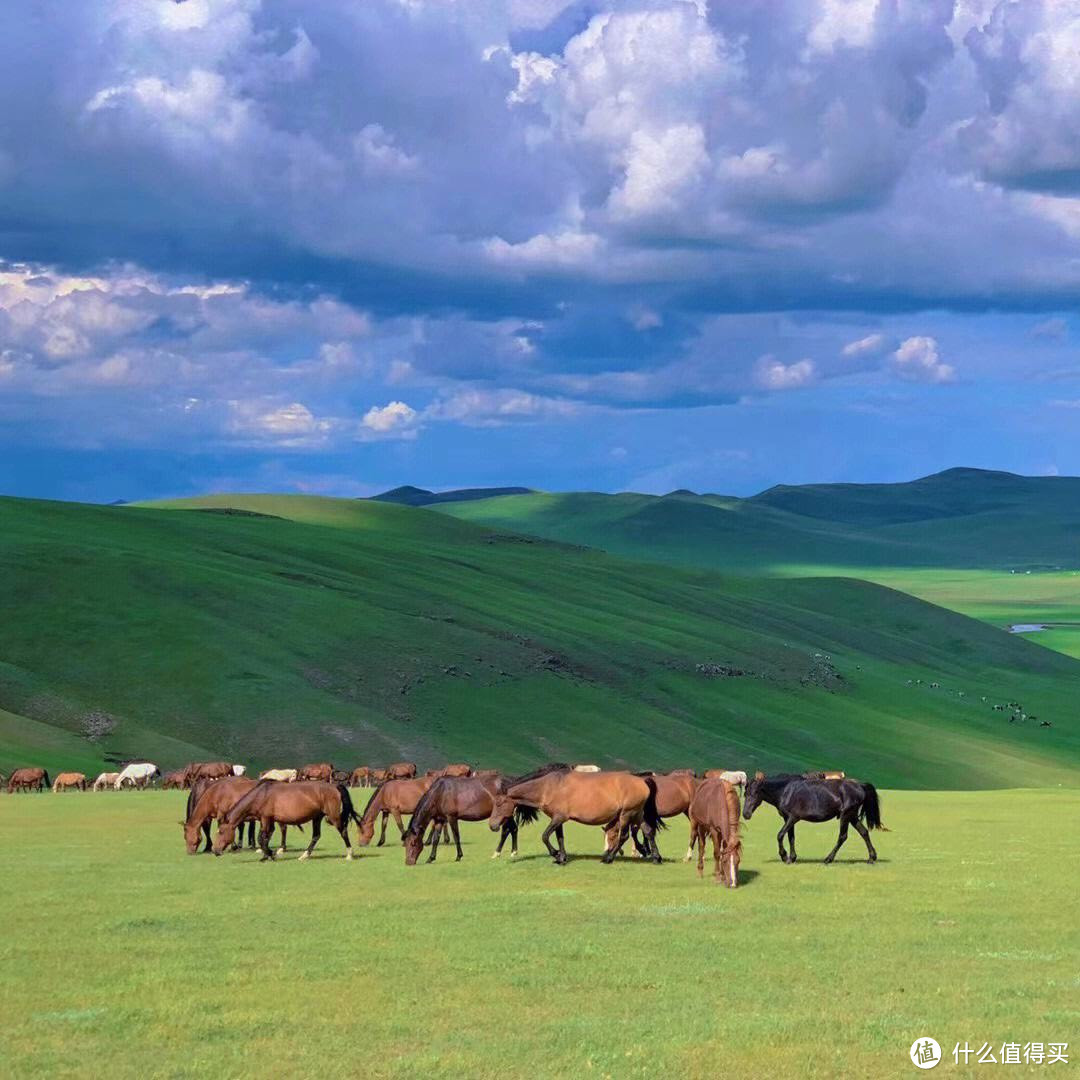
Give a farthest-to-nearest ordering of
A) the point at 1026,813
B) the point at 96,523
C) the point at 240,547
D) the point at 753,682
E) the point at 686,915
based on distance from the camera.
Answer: the point at 96,523 < the point at 240,547 < the point at 753,682 < the point at 1026,813 < the point at 686,915

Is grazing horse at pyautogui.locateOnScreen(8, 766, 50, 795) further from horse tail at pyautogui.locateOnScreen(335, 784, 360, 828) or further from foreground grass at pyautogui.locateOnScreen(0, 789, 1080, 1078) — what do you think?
horse tail at pyautogui.locateOnScreen(335, 784, 360, 828)

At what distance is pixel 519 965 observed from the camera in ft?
63.2

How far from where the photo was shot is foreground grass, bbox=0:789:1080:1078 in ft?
49.6

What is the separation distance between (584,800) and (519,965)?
986 cm

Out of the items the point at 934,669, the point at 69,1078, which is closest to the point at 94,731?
the point at 69,1078

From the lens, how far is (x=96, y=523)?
148 m

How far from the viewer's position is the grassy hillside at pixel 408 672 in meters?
90.2

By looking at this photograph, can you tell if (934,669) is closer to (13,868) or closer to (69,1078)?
(13,868)

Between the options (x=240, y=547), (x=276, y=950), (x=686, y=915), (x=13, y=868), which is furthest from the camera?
(x=240, y=547)

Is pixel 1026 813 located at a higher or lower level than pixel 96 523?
lower

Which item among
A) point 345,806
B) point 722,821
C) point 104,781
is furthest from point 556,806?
point 104,781

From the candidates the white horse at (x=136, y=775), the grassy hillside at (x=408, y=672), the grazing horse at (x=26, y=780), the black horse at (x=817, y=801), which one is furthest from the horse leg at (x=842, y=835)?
the grassy hillside at (x=408, y=672)

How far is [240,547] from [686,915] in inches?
4678

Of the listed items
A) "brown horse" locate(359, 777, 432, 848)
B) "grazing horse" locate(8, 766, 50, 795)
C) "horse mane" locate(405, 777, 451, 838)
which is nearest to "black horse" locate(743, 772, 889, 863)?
"horse mane" locate(405, 777, 451, 838)
